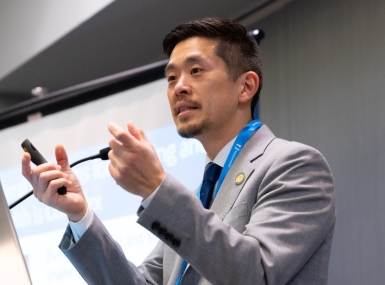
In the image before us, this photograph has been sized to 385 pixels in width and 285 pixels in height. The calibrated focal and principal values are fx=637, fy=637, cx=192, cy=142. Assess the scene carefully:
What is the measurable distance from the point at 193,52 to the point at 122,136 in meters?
0.90

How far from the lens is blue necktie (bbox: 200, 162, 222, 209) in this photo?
69.3 inches

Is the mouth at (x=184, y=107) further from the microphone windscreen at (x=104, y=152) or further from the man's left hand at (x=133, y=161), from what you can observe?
the man's left hand at (x=133, y=161)

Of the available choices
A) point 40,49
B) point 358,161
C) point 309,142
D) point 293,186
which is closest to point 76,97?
point 40,49

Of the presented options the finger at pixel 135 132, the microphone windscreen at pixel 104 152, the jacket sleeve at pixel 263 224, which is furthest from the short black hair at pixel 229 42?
the finger at pixel 135 132

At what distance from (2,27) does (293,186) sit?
3.93 meters

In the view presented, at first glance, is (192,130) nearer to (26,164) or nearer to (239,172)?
(239,172)

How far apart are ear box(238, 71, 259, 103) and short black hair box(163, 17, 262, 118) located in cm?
2

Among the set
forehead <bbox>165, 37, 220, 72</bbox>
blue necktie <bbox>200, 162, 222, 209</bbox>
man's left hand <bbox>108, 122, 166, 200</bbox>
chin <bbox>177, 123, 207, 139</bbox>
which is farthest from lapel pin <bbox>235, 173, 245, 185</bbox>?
forehead <bbox>165, 37, 220, 72</bbox>

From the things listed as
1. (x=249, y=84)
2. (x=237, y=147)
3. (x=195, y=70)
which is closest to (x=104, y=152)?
(x=237, y=147)

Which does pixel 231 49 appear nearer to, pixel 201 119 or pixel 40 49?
→ pixel 201 119

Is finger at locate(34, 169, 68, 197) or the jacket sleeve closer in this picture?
the jacket sleeve

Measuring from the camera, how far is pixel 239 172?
1689mm

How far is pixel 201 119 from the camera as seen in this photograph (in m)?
1.93

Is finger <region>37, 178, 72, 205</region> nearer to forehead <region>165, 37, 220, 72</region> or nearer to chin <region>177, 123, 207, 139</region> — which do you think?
chin <region>177, 123, 207, 139</region>
